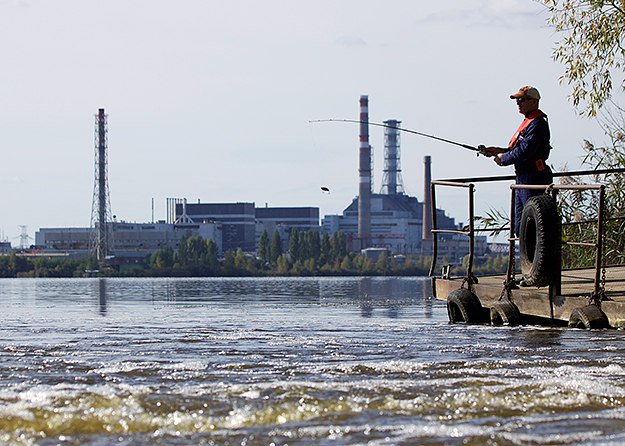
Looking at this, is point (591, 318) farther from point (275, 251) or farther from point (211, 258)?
point (275, 251)

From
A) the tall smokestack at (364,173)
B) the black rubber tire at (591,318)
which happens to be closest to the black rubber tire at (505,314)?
the black rubber tire at (591,318)

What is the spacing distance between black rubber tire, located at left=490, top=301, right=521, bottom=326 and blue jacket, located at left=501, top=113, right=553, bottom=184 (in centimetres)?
128

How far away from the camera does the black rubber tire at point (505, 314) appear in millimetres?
11656

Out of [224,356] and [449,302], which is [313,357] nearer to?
[224,356]

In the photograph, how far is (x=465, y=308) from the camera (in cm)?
1294

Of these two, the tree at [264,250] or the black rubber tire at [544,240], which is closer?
the black rubber tire at [544,240]

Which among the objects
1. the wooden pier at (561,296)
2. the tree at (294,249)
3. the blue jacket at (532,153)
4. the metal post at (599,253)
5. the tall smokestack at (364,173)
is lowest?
the wooden pier at (561,296)

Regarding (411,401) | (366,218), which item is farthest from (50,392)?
(366,218)

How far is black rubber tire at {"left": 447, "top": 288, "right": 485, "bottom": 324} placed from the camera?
12.8 meters

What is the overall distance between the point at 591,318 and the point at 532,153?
213 centimetres

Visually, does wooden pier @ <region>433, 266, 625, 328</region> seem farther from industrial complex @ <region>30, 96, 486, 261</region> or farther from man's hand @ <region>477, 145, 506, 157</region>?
industrial complex @ <region>30, 96, 486, 261</region>

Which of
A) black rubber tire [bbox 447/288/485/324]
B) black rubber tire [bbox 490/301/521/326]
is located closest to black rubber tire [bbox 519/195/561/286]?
black rubber tire [bbox 490/301/521/326]

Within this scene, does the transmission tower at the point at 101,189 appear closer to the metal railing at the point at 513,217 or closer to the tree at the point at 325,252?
the tree at the point at 325,252

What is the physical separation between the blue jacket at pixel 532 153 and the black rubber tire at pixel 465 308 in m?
1.65
